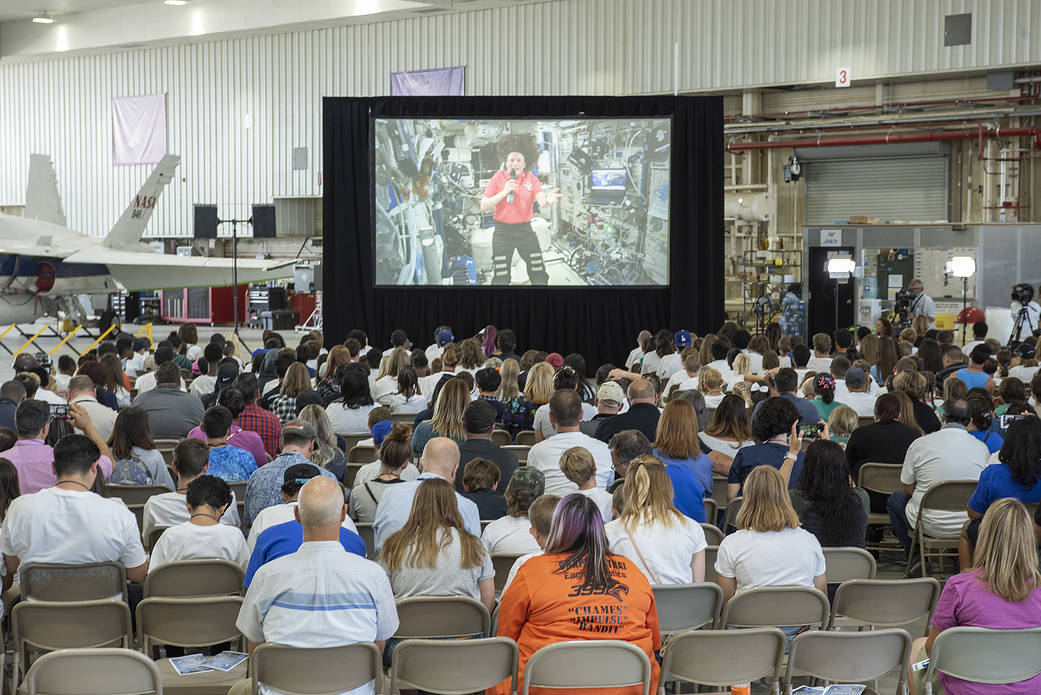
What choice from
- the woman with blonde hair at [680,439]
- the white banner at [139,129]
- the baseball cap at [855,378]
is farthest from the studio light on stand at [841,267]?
the white banner at [139,129]

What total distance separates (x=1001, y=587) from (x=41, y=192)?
84.2 ft

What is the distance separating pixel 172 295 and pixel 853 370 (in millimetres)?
23439

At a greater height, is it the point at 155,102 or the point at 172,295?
the point at 155,102

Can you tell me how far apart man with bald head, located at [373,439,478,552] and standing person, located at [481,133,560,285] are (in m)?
11.1

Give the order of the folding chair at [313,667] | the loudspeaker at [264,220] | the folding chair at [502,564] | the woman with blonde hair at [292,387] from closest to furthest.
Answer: the folding chair at [313,667], the folding chair at [502,564], the woman with blonde hair at [292,387], the loudspeaker at [264,220]

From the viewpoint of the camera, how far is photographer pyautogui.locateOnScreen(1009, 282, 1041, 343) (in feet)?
46.8

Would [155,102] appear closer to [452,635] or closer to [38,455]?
[38,455]

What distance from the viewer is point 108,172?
29750 mm

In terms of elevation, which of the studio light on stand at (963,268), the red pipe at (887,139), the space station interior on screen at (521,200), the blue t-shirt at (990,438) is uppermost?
the red pipe at (887,139)

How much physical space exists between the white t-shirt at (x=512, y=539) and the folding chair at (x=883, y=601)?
47.4 inches

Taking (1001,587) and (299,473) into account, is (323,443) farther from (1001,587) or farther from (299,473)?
Result: (1001,587)

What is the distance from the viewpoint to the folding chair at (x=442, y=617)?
12.7 ft

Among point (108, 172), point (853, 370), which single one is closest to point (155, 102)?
point (108, 172)

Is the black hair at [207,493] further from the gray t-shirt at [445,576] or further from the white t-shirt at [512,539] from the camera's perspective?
the white t-shirt at [512,539]
